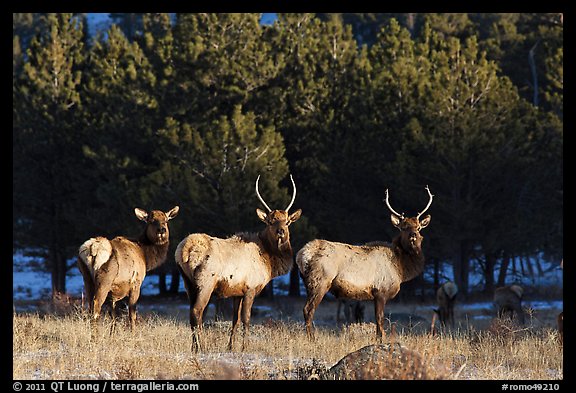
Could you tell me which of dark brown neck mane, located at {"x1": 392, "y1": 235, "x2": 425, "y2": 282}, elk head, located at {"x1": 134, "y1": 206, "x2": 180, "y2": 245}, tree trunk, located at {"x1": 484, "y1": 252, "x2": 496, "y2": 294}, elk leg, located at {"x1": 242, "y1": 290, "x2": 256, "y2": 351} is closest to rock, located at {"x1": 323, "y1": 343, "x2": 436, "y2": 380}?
elk leg, located at {"x1": 242, "y1": 290, "x2": 256, "y2": 351}

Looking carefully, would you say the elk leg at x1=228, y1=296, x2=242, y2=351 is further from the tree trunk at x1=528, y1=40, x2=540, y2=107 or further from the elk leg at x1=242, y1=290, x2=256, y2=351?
the tree trunk at x1=528, y1=40, x2=540, y2=107

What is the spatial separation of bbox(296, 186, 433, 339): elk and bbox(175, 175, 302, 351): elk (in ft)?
3.12

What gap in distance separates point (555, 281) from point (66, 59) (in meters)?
27.5

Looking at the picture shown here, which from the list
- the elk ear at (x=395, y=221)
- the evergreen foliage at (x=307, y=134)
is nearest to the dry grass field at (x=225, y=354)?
the elk ear at (x=395, y=221)

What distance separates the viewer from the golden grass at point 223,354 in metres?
9.88

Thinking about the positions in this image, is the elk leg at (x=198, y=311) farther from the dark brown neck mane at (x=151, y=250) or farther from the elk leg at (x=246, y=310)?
the dark brown neck mane at (x=151, y=250)

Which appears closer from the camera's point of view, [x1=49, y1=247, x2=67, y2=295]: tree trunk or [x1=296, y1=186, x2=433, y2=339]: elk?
[x1=296, y1=186, x2=433, y2=339]: elk

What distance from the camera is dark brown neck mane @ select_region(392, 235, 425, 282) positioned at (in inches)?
594

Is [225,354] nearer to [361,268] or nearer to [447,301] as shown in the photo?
[361,268]

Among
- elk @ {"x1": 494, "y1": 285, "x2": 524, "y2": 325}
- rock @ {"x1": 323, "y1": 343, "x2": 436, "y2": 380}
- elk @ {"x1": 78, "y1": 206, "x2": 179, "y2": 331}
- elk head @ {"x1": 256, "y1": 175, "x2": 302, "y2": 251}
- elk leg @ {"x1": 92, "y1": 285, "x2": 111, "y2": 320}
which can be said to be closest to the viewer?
rock @ {"x1": 323, "y1": 343, "x2": 436, "y2": 380}

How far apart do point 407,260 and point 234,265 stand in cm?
375

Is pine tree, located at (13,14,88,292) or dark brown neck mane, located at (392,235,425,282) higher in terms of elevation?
pine tree, located at (13,14,88,292)
